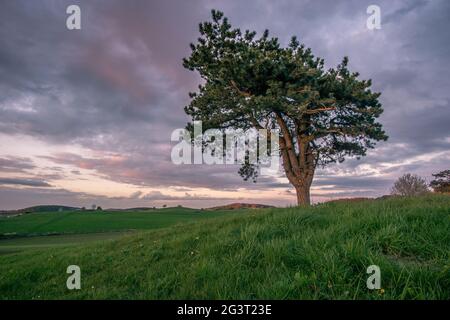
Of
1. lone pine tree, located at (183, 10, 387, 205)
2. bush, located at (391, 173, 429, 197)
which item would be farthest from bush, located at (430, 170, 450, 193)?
lone pine tree, located at (183, 10, 387, 205)

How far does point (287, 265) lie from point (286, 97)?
46.6 feet

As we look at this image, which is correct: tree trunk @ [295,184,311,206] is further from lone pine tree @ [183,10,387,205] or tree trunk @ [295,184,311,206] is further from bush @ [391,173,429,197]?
bush @ [391,173,429,197]

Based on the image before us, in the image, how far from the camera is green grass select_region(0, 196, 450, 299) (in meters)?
3.71

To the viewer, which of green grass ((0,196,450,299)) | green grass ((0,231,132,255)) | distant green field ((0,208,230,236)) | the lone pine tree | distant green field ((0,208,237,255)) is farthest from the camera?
distant green field ((0,208,230,236))

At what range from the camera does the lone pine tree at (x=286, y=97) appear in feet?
56.5

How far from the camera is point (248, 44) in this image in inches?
763

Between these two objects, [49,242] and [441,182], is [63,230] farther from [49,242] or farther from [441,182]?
[441,182]

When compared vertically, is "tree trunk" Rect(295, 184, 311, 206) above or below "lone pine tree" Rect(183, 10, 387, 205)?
below

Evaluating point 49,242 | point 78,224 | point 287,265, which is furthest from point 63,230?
point 287,265

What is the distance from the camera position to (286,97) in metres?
17.3

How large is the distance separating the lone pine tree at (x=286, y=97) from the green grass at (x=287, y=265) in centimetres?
1157

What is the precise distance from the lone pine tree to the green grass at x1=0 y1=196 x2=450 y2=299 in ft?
38.0

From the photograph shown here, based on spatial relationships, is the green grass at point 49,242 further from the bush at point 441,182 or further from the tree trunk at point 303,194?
the bush at point 441,182
